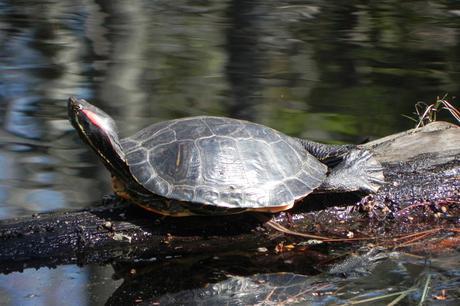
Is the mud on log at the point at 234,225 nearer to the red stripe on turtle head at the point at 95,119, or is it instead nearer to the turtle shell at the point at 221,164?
the turtle shell at the point at 221,164

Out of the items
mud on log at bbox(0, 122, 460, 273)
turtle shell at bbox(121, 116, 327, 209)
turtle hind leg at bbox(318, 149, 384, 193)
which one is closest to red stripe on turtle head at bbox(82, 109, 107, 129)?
turtle shell at bbox(121, 116, 327, 209)

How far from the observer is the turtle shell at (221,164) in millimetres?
4438

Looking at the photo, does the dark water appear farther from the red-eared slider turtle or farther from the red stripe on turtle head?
the red stripe on turtle head

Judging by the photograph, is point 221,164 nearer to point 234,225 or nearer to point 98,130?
point 234,225

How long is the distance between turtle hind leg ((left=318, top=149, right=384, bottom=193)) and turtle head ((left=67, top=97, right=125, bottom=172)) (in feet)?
3.99

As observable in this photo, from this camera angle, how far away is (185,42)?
13.7m

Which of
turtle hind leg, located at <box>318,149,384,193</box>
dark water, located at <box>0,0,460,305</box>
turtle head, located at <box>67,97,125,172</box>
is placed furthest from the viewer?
dark water, located at <box>0,0,460,305</box>

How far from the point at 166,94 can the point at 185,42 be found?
379cm

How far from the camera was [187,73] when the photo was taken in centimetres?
1136

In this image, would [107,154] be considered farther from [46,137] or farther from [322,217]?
[46,137]

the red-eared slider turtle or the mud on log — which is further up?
the red-eared slider turtle

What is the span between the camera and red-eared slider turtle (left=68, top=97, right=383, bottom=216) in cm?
445

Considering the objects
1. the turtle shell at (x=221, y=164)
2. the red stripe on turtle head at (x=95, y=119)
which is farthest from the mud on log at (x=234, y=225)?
the red stripe on turtle head at (x=95, y=119)

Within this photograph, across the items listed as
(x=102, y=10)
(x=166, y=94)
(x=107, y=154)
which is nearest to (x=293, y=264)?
(x=107, y=154)
